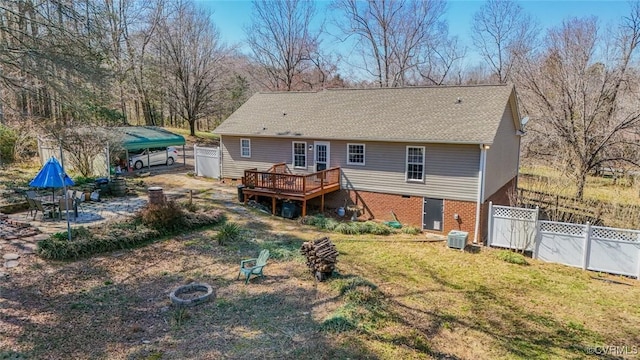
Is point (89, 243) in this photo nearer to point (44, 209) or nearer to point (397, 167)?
point (44, 209)

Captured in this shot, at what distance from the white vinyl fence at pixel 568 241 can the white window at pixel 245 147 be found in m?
11.5

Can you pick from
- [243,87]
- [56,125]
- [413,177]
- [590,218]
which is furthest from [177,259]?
[243,87]

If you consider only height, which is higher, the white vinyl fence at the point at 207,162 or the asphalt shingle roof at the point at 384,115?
the asphalt shingle roof at the point at 384,115

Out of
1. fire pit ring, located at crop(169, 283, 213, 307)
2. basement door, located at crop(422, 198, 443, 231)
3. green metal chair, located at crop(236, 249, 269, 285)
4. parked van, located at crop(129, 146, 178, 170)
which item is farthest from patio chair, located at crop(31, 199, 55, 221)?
basement door, located at crop(422, 198, 443, 231)

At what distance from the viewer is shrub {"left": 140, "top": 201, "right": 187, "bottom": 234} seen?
40.6 ft

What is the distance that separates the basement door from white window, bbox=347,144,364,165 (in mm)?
3192

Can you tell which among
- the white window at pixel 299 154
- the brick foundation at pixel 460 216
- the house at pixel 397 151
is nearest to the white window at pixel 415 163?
the house at pixel 397 151

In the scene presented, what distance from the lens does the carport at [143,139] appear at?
2164 centimetres

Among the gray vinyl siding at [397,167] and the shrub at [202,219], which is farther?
the gray vinyl siding at [397,167]

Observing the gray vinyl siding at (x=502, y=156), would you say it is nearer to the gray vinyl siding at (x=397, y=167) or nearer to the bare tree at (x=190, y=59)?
the gray vinyl siding at (x=397, y=167)

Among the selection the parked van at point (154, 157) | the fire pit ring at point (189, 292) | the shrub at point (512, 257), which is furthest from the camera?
the parked van at point (154, 157)
